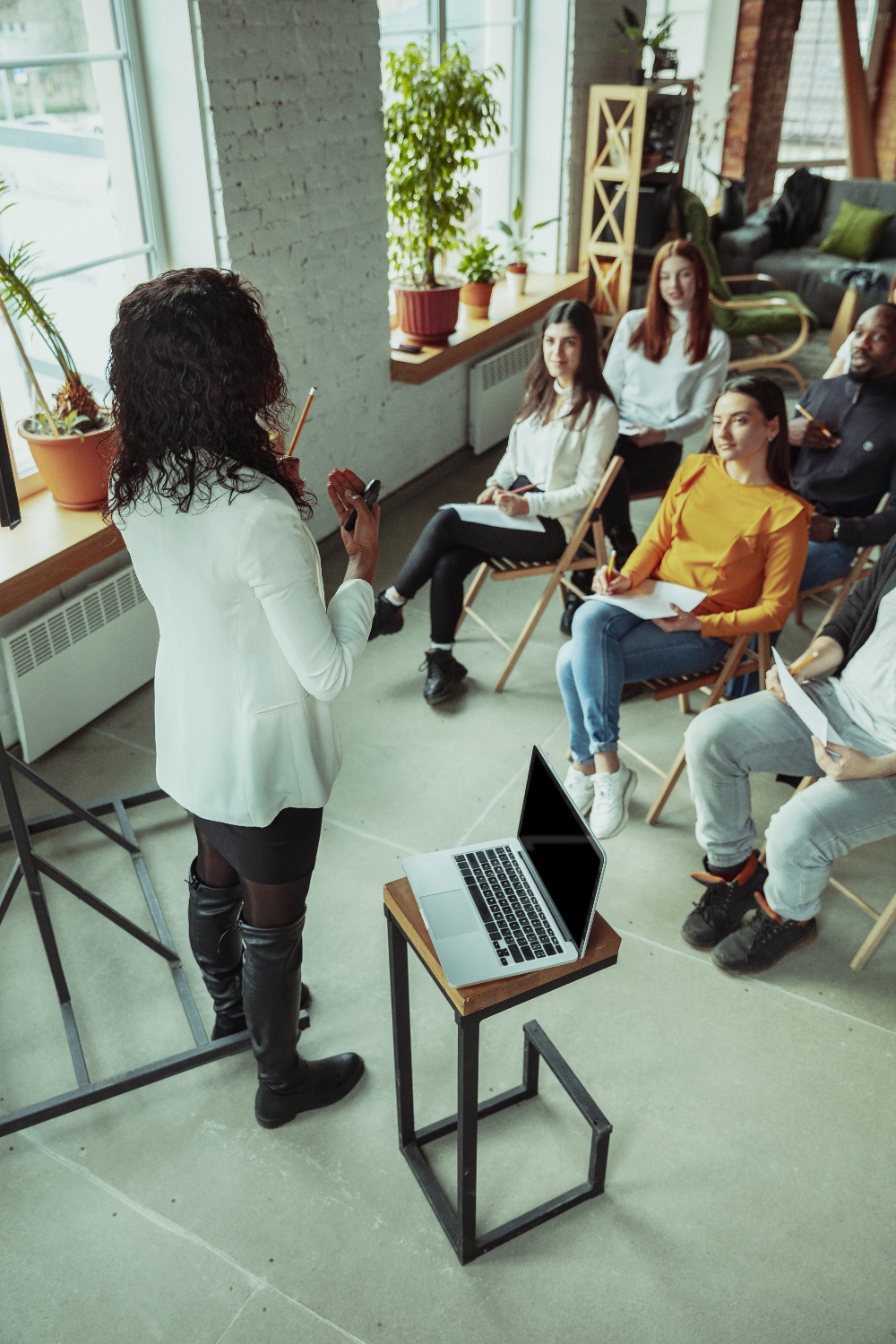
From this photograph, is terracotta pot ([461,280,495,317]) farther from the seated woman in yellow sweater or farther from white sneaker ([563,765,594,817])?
white sneaker ([563,765,594,817])

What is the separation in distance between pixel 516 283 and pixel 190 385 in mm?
4305

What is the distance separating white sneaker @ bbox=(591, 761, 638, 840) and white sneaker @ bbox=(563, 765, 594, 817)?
0.20 feet

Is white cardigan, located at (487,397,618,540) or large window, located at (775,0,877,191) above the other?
large window, located at (775,0,877,191)

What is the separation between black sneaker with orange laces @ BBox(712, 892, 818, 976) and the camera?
2.54 m

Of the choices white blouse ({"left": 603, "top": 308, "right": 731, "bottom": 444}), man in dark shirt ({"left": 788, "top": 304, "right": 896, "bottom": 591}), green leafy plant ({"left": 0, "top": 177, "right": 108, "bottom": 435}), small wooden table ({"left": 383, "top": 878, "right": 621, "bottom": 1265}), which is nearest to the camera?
small wooden table ({"left": 383, "top": 878, "right": 621, "bottom": 1265})

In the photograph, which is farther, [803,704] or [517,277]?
[517,277]

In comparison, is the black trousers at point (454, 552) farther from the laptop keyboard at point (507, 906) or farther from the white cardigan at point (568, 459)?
the laptop keyboard at point (507, 906)

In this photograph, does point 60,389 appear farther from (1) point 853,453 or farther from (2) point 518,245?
(2) point 518,245

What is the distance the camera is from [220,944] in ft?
7.06

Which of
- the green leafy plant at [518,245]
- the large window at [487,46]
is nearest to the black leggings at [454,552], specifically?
the large window at [487,46]

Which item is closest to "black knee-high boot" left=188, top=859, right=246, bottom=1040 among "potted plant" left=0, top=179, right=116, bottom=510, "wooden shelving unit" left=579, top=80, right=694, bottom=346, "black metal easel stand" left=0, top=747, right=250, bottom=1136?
"black metal easel stand" left=0, top=747, right=250, bottom=1136

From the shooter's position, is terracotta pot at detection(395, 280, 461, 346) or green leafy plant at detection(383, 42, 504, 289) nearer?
green leafy plant at detection(383, 42, 504, 289)

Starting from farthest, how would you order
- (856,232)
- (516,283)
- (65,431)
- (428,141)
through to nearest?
(856,232), (516,283), (428,141), (65,431)

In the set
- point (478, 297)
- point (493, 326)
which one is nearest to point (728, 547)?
point (493, 326)
